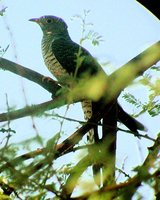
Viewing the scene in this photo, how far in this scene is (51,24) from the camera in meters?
6.27

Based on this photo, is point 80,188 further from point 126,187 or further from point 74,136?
point 74,136

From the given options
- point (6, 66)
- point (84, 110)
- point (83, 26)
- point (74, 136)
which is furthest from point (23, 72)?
point (84, 110)

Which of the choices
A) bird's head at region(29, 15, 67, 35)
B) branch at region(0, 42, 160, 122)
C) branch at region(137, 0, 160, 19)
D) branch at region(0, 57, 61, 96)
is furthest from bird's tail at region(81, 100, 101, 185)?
bird's head at region(29, 15, 67, 35)

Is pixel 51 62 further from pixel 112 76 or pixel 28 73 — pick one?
pixel 112 76

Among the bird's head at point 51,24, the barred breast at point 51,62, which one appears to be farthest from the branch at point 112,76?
the bird's head at point 51,24

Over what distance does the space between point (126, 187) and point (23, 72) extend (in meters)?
1.78

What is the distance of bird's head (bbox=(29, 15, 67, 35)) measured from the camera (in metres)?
6.18

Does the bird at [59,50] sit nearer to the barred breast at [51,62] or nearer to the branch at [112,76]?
the barred breast at [51,62]

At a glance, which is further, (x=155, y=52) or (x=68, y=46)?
(x=68, y=46)

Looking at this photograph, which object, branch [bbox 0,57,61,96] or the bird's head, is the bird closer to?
the bird's head

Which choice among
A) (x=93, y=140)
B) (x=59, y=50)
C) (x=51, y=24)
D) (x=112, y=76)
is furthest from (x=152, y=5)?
(x=51, y=24)

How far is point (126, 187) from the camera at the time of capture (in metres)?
0.88

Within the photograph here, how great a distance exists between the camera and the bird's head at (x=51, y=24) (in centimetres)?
618

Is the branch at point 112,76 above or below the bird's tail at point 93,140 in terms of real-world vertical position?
above
